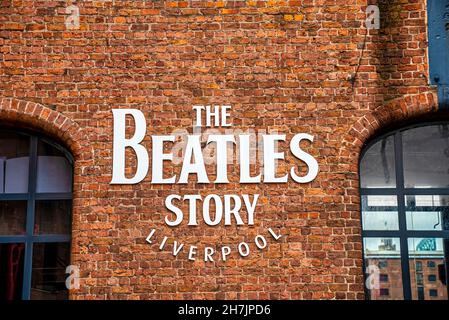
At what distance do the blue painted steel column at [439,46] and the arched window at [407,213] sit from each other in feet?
1.49

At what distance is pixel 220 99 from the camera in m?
7.70

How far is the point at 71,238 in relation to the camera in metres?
7.66

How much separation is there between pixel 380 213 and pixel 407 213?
0.92 feet

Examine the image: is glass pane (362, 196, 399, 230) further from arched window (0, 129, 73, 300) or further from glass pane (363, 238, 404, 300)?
arched window (0, 129, 73, 300)

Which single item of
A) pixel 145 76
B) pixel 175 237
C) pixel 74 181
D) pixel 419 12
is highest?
pixel 419 12

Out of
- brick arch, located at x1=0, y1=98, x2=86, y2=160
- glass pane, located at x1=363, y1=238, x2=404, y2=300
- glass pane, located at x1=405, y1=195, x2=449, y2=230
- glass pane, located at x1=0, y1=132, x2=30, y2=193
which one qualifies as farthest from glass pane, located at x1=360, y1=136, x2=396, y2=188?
glass pane, located at x1=0, y1=132, x2=30, y2=193

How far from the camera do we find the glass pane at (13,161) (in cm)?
794

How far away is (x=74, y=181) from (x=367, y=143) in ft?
9.93

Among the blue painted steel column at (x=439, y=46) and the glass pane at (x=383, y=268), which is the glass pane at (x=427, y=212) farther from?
the blue painted steel column at (x=439, y=46)

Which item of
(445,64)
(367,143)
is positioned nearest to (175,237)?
(367,143)

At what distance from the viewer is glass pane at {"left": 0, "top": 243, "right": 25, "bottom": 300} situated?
303 inches

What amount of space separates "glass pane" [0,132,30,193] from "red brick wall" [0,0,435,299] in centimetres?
33
